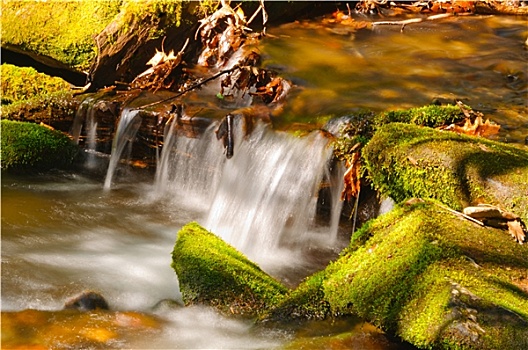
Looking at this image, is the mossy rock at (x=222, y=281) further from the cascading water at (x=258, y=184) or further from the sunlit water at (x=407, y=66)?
the sunlit water at (x=407, y=66)

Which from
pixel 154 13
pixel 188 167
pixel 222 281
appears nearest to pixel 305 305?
pixel 222 281

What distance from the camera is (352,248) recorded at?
4.36 m

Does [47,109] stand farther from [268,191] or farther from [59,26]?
[268,191]

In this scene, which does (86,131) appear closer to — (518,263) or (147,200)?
(147,200)

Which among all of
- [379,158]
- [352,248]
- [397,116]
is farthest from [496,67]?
[352,248]

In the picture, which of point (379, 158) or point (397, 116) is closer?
point (379, 158)

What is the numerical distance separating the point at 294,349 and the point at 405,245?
0.85m

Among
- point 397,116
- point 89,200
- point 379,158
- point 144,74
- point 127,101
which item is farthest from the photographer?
point 144,74

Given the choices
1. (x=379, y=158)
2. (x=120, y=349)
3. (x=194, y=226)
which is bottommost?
(x=120, y=349)

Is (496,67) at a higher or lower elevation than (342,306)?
higher

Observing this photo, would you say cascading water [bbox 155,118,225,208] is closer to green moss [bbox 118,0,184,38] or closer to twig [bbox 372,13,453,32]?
green moss [bbox 118,0,184,38]

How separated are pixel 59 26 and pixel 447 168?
683cm

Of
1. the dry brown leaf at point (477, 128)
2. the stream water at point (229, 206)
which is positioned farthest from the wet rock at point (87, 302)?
the dry brown leaf at point (477, 128)

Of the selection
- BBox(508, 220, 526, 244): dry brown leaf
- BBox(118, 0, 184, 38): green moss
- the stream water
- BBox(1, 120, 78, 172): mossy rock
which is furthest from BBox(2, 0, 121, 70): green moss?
BBox(508, 220, 526, 244): dry brown leaf
